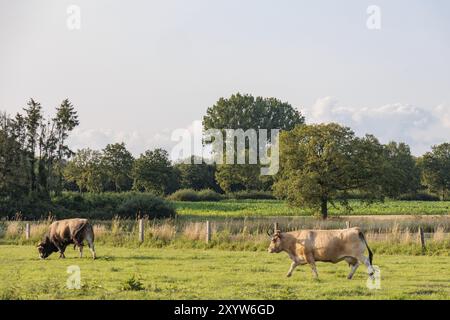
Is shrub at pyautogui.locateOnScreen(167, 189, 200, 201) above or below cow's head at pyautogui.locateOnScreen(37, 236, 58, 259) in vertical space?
above

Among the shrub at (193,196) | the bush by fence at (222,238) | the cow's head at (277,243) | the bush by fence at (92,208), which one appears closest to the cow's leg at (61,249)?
the bush by fence at (222,238)

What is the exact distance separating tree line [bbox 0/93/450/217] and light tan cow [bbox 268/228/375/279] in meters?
28.9

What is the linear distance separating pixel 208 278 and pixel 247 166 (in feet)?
263

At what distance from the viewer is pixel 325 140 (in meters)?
48.8

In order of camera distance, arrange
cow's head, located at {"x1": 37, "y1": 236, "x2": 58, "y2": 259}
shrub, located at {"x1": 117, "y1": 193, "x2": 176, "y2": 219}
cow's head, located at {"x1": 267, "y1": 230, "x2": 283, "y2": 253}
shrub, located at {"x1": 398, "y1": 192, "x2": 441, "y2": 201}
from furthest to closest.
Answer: shrub, located at {"x1": 398, "y1": 192, "x2": 441, "y2": 201} < shrub, located at {"x1": 117, "y1": 193, "x2": 176, "y2": 219} < cow's head, located at {"x1": 37, "y1": 236, "x2": 58, "y2": 259} < cow's head, located at {"x1": 267, "y1": 230, "x2": 283, "y2": 253}

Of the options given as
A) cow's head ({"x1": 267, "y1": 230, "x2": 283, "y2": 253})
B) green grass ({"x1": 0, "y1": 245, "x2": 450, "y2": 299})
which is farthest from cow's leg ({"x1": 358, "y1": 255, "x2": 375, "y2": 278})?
cow's head ({"x1": 267, "y1": 230, "x2": 283, "y2": 253})

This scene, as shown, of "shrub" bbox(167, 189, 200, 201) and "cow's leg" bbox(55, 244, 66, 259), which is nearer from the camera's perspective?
"cow's leg" bbox(55, 244, 66, 259)

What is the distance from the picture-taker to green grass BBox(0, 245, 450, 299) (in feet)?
49.9

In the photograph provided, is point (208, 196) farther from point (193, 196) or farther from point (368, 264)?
point (368, 264)

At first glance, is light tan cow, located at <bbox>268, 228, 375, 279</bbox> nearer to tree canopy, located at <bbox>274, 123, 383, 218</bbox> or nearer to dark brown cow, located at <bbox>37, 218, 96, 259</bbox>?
dark brown cow, located at <bbox>37, 218, 96, 259</bbox>

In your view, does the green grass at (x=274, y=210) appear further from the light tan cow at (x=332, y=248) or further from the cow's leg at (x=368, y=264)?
the cow's leg at (x=368, y=264)

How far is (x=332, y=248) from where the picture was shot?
18.0 metres
